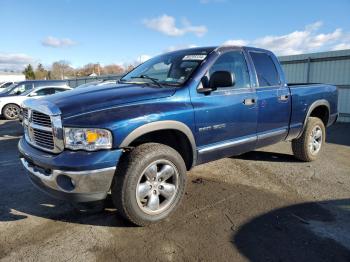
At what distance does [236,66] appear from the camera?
456 centimetres

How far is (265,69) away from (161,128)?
2.36 meters

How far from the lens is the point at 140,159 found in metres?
3.24

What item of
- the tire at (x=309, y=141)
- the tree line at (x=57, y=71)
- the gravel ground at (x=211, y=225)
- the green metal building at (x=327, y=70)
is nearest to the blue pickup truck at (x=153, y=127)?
the gravel ground at (x=211, y=225)

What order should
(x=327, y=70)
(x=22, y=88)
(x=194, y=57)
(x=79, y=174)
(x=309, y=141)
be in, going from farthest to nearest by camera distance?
(x=22, y=88) < (x=327, y=70) < (x=309, y=141) < (x=194, y=57) < (x=79, y=174)

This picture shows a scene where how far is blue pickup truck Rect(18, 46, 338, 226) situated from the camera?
3082 mm

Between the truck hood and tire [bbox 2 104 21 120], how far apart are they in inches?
438

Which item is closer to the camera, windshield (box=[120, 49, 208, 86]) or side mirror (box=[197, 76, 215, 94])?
side mirror (box=[197, 76, 215, 94])

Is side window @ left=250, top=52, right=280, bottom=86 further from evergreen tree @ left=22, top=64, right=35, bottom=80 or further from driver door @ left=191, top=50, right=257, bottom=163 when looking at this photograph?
evergreen tree @ left=22, top=64, right=35, bottom=80

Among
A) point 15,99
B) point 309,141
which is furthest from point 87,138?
point 15,99

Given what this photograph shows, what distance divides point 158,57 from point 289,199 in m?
2.77

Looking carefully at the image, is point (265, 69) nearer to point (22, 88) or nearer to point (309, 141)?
point (309, 141)

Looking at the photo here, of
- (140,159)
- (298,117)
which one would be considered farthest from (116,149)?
(298,117)

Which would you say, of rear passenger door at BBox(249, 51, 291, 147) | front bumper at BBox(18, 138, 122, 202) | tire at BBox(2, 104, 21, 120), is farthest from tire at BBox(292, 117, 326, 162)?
tire at BBox(2, 104, 21, 120)

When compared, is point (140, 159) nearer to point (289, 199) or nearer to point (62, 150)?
point (62, 150)
